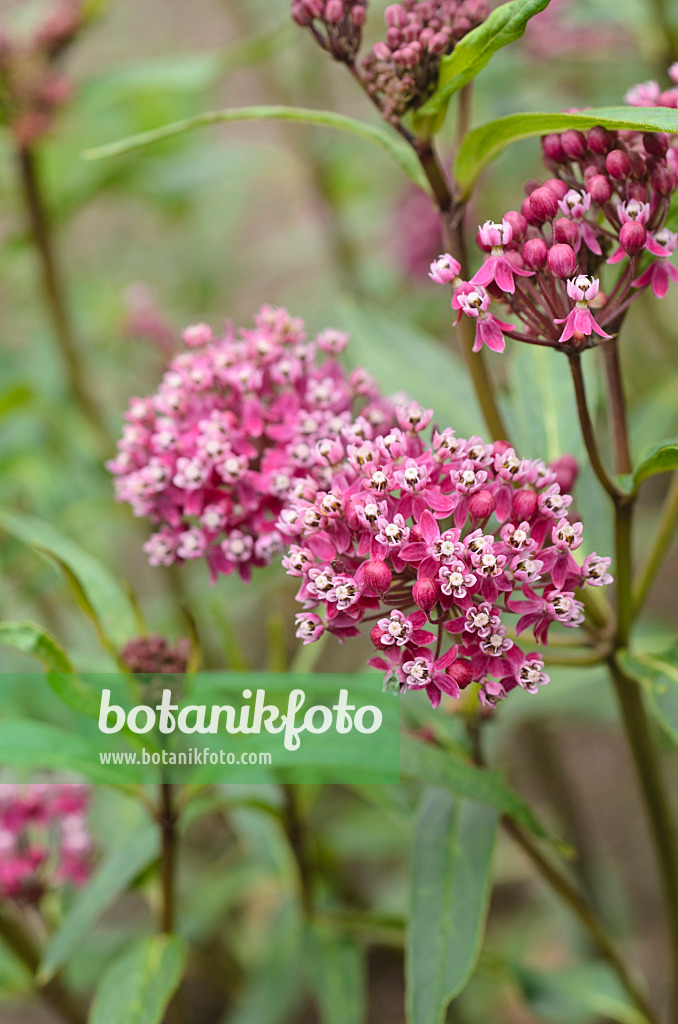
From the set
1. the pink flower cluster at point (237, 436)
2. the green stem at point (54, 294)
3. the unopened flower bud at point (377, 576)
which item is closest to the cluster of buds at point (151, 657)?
the pink flower cluster at point (237, 436)

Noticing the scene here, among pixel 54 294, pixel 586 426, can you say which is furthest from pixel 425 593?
pixel 54 294

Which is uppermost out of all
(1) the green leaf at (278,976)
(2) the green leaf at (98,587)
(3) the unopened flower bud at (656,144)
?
(3) the unopened flower bud at (656,144)

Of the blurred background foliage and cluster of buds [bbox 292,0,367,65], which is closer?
cluster of buds [bbox 292,0,367,65]

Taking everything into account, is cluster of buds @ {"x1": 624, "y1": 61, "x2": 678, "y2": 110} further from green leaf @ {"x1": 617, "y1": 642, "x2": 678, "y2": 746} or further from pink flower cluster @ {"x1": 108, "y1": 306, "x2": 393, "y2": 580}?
green leaf @ {"x1": 617, "y1": 642, "x2": 678, "y2": 746}

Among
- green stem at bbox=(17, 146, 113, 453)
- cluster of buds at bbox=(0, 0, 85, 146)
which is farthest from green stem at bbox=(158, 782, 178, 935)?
cluster of buds at bbox=(0, 0, 85, 146)

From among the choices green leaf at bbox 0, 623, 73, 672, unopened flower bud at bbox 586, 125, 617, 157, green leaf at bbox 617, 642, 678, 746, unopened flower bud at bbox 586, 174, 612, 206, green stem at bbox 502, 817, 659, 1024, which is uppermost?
unopened flower bud at bbox 586, 125, 617, 157

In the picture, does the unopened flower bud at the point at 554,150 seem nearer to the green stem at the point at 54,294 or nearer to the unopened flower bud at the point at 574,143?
the unopened flower bud at the point at 574,143
